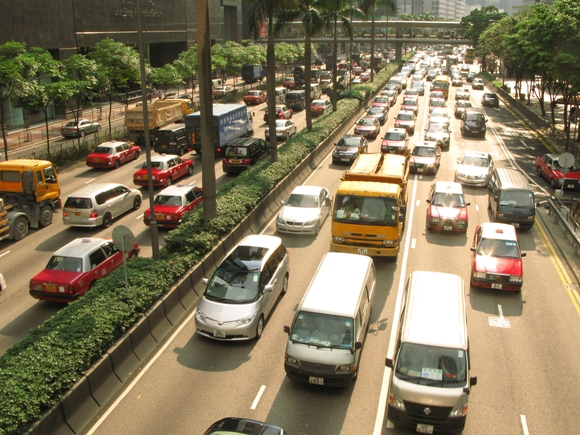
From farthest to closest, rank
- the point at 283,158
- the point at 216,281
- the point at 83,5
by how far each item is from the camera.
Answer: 1. the point at 83,5
2. the point at 283,158
3. the point at 216,281

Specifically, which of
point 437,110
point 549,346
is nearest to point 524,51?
point 437,110

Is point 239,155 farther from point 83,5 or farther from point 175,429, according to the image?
point 83,5

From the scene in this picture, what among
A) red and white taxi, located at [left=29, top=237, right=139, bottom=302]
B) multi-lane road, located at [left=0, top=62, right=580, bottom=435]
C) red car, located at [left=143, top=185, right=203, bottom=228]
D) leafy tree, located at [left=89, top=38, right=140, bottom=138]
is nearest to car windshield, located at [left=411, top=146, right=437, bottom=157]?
multi-lane road, located at [left=0, top=62, right=580, bottom=435]

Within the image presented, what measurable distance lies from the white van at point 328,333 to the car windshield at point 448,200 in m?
10.7

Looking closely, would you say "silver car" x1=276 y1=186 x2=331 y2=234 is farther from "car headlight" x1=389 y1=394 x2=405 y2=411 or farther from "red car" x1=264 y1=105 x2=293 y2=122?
"red car" x1=264 y1=105 x2=293 y2=122

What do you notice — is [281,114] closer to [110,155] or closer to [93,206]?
[110,155]

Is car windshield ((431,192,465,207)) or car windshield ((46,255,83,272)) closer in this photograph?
car windshield ((46,255,83,272))

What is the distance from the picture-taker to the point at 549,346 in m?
15.1

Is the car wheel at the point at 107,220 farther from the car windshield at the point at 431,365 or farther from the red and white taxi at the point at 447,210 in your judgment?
the car windshield at the point at 431,365

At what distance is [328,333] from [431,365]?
2408 mm

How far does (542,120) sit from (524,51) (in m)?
10.9

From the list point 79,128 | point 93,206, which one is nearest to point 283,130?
point 79,128

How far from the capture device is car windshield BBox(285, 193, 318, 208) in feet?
78.3

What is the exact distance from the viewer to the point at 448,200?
24.1 m
